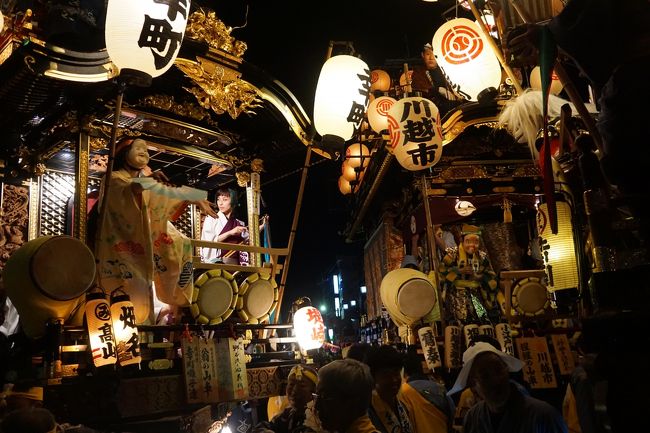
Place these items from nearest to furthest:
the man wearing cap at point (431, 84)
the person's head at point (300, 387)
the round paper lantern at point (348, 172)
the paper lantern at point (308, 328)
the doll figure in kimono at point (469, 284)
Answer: the person's head at point (300, 387) < the paper lantern at point (308, 328) < the doll figure in kimono at point (469, 284) < the man wearing cap at point (431, 84) < the round paper lantern at point (348, 172)

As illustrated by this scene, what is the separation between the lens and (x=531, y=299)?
31.5 feet

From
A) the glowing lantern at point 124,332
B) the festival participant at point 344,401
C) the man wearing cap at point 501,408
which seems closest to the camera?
the festival participant at point 344,401

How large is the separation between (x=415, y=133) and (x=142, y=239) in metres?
5.98

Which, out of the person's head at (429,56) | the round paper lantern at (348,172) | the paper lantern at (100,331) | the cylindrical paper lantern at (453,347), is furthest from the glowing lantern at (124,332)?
the person's head at (429,56)

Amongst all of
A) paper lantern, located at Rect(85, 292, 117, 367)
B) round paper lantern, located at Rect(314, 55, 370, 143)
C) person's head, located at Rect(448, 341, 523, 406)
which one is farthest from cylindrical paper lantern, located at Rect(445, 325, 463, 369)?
paper lantern, located at Rect(85, 292, 117, 367)

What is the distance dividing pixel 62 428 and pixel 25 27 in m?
4.28

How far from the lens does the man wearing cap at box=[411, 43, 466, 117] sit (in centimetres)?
1488

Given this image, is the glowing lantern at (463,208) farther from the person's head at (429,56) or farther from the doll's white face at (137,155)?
the doll's white face at (137,155)

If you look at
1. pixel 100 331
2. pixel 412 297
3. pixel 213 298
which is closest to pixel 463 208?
pixel 412 297

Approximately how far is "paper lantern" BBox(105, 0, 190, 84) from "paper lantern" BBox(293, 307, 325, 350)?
4360mm

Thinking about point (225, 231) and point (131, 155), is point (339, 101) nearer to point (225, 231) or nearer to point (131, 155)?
point (225, 231)

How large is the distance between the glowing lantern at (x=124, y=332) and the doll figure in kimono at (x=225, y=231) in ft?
13.3

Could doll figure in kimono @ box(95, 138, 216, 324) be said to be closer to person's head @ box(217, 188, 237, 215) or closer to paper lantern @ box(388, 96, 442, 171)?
person's head @ box(217, 188, 237, 215)

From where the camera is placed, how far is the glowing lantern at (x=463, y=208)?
1396cm
